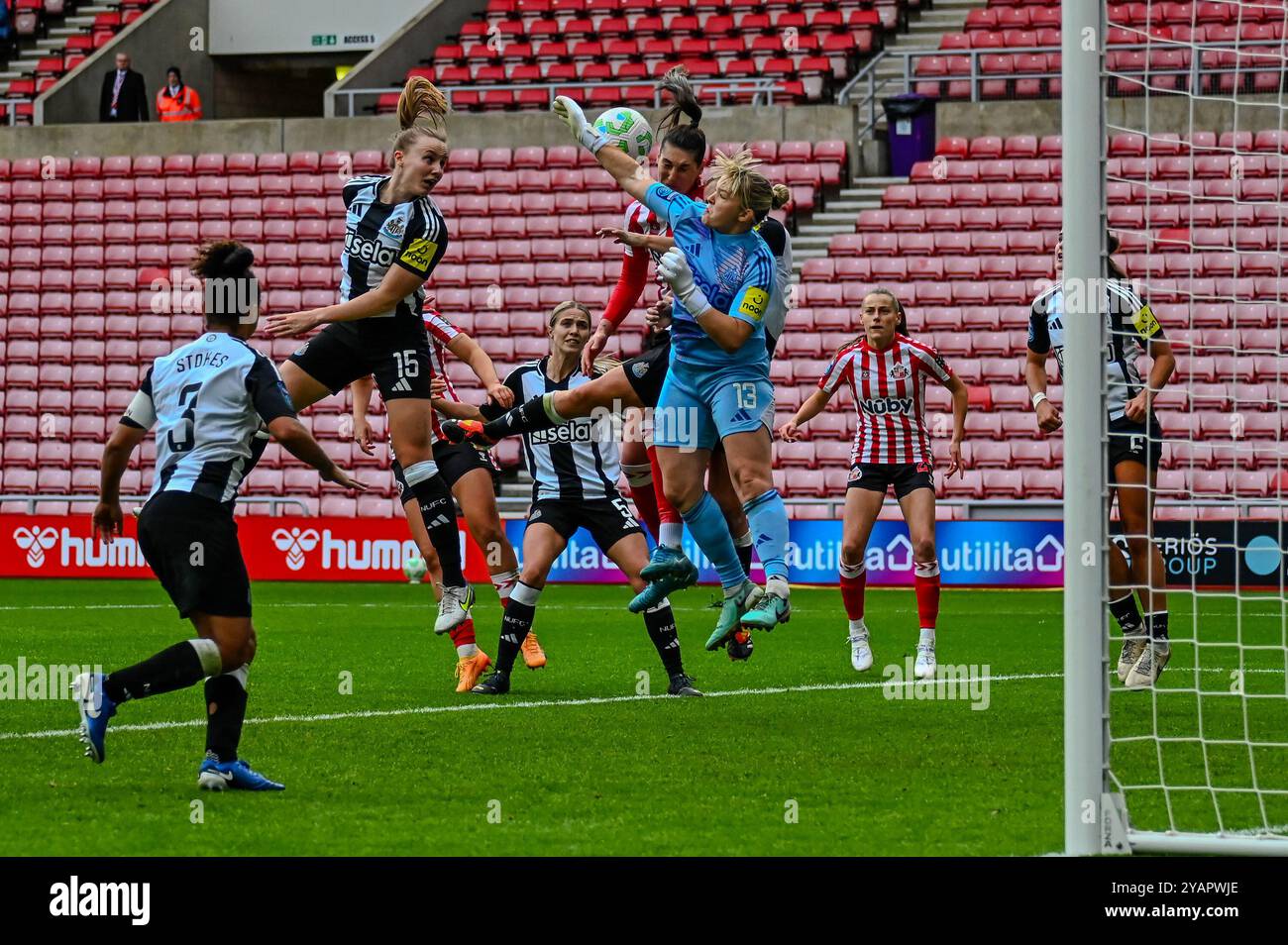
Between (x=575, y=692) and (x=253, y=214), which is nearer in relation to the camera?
(x=575, y=692)

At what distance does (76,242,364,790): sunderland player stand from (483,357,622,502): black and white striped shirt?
339 centimetres

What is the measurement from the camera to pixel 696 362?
27.1 feet

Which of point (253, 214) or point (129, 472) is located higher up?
point (253, 214)

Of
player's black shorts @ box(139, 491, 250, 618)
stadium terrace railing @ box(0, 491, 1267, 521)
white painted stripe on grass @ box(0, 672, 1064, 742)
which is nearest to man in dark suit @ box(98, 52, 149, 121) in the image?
stadium terrace railing @ box(0, 491, 1267, 521)

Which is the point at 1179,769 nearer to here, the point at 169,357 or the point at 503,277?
the point at 169,357

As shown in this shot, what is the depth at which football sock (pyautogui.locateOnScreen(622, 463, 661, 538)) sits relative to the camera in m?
10.5

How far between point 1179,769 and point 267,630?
8.39m

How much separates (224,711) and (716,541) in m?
2.91

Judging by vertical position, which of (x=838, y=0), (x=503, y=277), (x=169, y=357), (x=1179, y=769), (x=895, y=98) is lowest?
(x=1179, y=769)

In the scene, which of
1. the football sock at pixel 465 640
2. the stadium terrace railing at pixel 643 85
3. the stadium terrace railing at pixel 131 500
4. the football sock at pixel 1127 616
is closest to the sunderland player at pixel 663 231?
the football sock at pixel 465 640

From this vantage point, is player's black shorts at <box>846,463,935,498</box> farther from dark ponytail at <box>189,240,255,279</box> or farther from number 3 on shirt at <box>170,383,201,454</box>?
number 3 on shirt at <box>170,383,201,454</box>

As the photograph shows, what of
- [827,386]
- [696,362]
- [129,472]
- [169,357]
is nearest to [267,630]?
[827,386]

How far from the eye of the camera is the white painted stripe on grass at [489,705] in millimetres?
7816

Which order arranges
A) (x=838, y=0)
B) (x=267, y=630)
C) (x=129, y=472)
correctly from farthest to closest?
(x=838, y=0) < (x=129, y=472) < (x=267, y=630)
